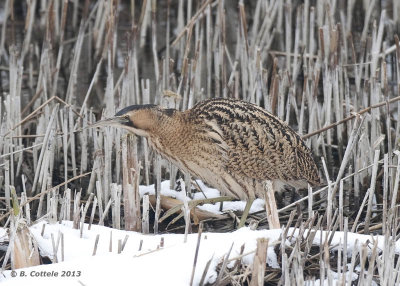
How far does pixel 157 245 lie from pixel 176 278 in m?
0.40

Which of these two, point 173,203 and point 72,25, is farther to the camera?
point 72,25

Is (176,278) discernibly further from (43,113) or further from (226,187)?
(43,113)

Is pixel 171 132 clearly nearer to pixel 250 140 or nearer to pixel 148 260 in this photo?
pixel 250 140

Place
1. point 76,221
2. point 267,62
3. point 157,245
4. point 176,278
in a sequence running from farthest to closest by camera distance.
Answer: point 267,62
point 76,221
point 157,245
point 176,278

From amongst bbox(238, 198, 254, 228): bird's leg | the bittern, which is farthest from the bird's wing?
bbox(238, 198, 254, 228): bird's leg

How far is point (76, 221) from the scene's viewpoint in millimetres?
3982

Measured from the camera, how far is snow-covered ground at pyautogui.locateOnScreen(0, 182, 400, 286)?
3365mm

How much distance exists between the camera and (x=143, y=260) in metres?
3.47

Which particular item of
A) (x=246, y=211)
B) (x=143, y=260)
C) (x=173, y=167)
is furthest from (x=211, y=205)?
(x=143, y=260)

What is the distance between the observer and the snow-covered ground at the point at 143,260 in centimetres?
337

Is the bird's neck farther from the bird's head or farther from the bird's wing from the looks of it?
the bird's wing

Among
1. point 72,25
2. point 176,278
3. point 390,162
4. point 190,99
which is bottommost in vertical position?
point 176,278

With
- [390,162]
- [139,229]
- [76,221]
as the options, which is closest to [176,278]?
[76,221]

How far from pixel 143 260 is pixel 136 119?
1143mm
